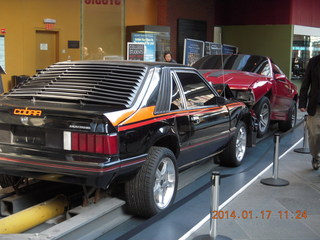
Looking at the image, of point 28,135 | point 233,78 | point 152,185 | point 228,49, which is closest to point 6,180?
point 28,135

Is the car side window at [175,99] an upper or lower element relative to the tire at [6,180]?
upper

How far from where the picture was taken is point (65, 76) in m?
5.27

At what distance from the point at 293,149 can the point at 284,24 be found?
11.6 m

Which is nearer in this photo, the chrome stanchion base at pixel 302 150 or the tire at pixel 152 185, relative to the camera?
the tire at pixel 152 185

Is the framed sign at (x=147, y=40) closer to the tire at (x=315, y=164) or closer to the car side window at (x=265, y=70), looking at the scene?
the car side window at (x=265, y=70)

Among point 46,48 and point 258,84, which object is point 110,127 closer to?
point 258,84

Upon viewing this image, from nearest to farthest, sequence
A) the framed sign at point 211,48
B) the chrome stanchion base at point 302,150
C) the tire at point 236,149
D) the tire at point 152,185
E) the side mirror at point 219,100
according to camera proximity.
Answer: the tire at point 152,185, the side mirror at point 219,100, the tire at point 236,149, the chrome stanchion base at point 302,150, the framed sign at point 211,48

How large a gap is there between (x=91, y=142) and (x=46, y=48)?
10602 mm

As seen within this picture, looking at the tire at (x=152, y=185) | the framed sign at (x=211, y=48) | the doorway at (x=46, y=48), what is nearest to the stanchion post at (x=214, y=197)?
the tire at (x=152, y=185)

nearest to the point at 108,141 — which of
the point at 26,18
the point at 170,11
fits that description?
the point at 26,18

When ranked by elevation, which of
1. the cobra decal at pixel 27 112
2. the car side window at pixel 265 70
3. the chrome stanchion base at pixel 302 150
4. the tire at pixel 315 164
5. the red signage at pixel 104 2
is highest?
the red signage at pixel 104 2

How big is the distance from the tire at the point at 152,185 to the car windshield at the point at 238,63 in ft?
17.4

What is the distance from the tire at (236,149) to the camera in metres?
7.07

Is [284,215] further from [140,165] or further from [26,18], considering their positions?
[26,18]
